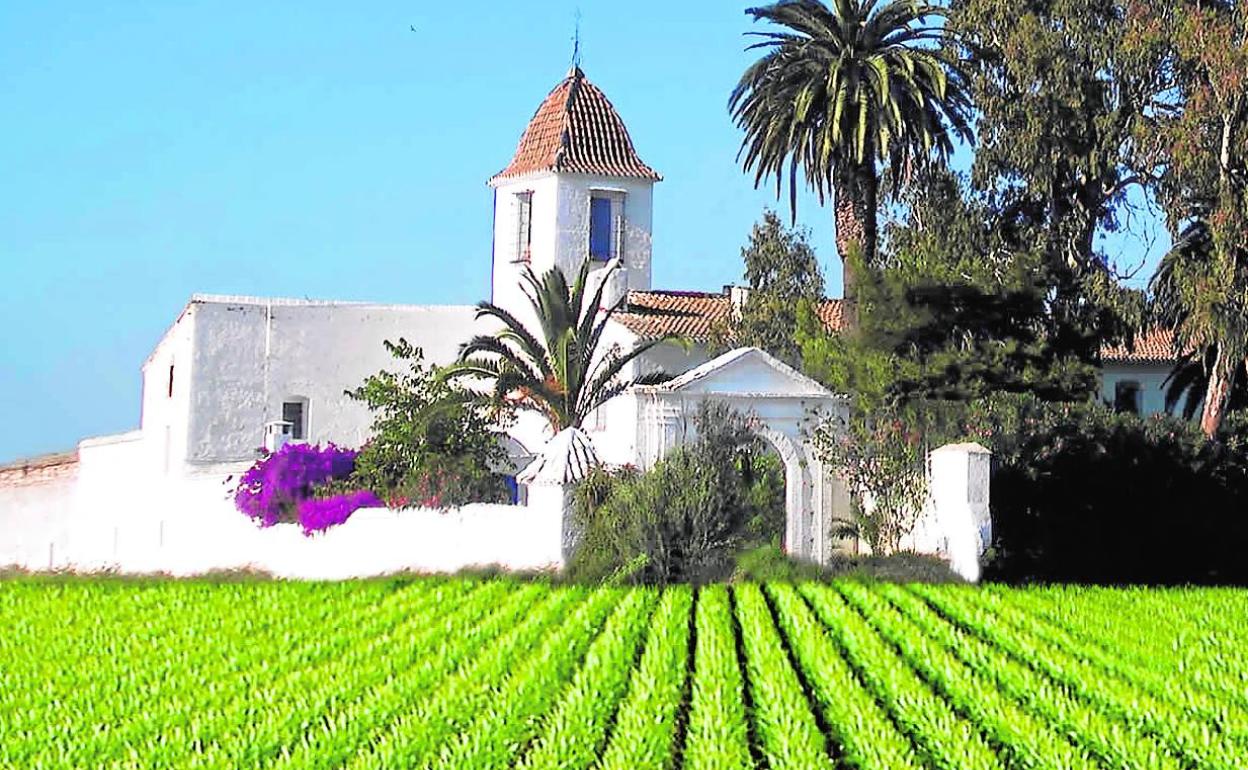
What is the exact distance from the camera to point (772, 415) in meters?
26.1

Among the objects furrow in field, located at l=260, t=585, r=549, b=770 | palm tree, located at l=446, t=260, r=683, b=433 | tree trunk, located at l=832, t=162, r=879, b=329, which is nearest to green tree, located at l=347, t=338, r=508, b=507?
palm tree, located at l=446, t=260, r=683, b=433

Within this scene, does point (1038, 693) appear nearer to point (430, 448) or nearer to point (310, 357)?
point (430, 448)

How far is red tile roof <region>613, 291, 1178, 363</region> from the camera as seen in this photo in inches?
1510

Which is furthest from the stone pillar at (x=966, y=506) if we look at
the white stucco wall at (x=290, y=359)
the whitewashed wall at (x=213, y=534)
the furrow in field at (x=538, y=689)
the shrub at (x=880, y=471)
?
the white stucco wall at (x=290, y=359)

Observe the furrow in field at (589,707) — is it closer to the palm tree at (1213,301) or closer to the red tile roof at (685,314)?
the palm tree at (1213,301)

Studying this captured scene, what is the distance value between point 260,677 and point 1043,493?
15.5m

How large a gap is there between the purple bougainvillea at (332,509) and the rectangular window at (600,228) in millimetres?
15667

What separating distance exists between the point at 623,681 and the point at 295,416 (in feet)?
91.6

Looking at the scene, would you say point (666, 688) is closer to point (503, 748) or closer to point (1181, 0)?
point (503, 748)

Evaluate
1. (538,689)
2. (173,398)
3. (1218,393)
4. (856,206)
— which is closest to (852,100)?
(856,206)

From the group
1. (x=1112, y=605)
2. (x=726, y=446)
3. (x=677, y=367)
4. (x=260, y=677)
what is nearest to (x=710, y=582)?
(x=726, y=446)

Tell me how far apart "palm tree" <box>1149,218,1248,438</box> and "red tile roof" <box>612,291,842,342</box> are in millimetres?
7430

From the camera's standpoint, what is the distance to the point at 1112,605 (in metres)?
20.4

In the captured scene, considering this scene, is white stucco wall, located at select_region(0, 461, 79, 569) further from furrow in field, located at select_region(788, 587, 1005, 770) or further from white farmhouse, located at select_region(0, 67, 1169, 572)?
furrow in field, located at select_region(788, 587, 1005, 770)
